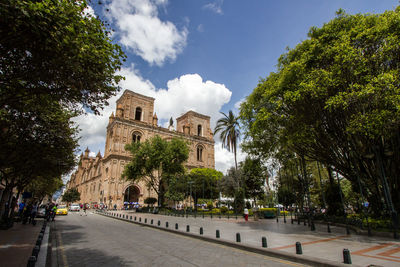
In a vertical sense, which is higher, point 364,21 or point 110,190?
point 364,21

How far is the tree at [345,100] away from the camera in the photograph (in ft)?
29.8

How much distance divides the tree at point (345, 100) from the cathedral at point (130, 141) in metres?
22.5

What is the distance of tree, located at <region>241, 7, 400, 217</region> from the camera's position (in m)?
9.07

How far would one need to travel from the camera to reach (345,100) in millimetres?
9547

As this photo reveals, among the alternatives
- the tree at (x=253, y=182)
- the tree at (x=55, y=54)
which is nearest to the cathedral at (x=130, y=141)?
the tree at (x=253, y=182)

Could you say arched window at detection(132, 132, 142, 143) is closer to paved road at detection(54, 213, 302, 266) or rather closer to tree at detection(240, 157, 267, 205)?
tree at detection(240, 157, 267, 205)

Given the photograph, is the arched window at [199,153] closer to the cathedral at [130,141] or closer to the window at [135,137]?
the cathedral at [130,141]

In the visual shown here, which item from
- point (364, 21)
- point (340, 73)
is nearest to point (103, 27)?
point (340, 73)

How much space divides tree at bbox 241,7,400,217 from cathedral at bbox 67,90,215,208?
22521mm

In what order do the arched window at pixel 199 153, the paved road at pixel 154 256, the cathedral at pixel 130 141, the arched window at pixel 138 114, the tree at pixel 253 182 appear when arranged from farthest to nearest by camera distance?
the arched window at pixel 199 153, the arched window at pixel 138 114, the cathedral at pixel 130 141, the tree at pixel 253 182, the paved road at pixel 154 256

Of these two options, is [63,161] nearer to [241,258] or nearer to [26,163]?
[26,163]

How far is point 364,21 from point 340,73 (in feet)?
9.75

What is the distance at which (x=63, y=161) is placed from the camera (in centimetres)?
1589

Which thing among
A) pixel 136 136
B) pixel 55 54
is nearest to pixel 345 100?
pixel 55 54
